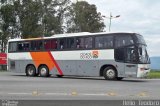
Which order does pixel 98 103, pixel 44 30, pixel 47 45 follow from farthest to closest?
pixel 44 30 < pixel 47 45 < pixel 98 103

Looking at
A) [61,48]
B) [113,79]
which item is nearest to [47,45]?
[61,48]

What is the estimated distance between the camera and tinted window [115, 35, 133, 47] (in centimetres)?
2900

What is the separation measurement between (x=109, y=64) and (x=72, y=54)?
3.30 m

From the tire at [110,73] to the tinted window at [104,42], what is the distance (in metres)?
1.57

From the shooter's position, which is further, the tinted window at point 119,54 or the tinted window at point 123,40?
the tinted window at point 119,54

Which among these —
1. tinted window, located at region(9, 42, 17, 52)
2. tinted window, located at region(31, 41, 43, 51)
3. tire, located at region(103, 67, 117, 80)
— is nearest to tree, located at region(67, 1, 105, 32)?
tinted window, located at region(9, 42, 17, 52)

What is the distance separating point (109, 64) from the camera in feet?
98.3

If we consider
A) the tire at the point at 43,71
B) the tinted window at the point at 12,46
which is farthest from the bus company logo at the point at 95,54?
the tinted window at the point at 12,46

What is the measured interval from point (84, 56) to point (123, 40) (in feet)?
11.1

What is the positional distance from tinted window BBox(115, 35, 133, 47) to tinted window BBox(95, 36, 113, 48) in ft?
1.50

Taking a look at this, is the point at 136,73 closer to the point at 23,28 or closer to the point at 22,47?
the point at 22,47

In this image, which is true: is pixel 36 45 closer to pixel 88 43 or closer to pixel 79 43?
pixel 79 43

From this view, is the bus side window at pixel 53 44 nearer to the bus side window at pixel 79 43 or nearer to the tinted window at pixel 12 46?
the bus side window at pixel 79 43

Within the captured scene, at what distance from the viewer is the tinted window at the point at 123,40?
95.1 feet
